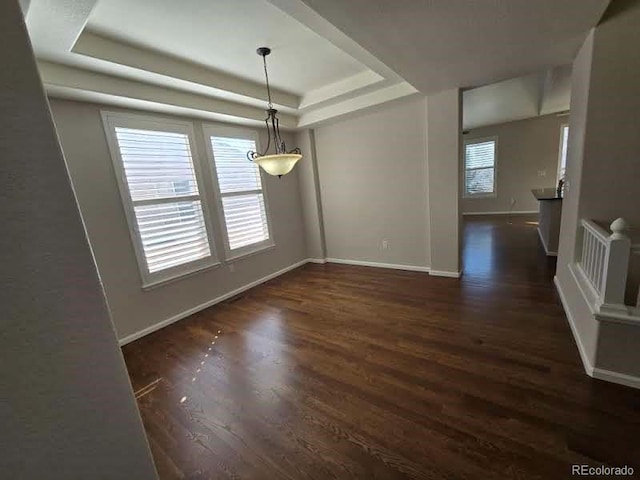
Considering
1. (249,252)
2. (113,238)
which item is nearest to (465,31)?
(249,252)

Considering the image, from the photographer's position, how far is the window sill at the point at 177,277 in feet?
10.0

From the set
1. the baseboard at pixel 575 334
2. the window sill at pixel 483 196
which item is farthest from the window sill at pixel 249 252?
the window sill at pixel 483 196

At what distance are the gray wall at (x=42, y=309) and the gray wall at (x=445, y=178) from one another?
12.5 feet

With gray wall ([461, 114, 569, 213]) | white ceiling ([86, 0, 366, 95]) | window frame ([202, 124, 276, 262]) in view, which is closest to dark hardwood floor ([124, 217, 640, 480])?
window frame ([202, 124, 276, 262])

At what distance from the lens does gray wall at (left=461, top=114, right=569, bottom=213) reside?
706cm

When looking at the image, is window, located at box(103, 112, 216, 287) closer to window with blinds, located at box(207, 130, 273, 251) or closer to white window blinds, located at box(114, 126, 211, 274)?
white window blinds, located at box(114, 126, 211, 274)

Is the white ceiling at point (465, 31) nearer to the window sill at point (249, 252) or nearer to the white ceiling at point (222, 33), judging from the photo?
the white ceiling at point (222, 33)

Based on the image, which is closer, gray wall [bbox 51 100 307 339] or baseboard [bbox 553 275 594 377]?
baseboard [bbox 553 275 594 377]

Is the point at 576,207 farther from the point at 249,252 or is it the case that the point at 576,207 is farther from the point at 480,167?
the point at 480,167

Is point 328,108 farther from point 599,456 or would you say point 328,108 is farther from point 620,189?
point 599,456

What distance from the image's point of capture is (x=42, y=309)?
22.3 inches

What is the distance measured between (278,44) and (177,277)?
272 cm

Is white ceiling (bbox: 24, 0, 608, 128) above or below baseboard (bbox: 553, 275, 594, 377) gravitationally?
above

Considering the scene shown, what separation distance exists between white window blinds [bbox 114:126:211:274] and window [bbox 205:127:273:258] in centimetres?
38
